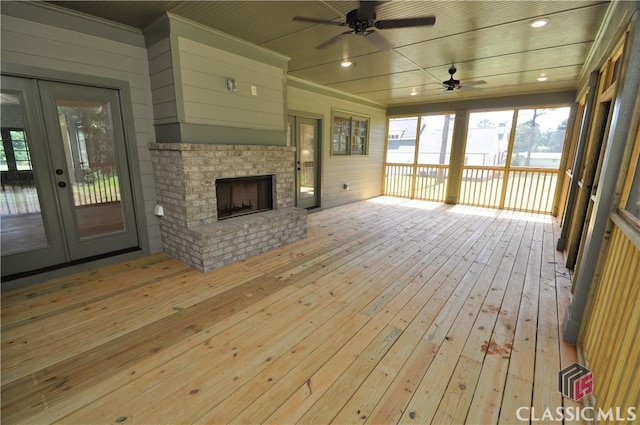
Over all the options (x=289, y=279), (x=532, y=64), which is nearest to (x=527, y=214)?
(x=532, y=64)

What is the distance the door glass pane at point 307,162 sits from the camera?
228 inches

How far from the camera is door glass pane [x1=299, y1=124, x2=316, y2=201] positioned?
5.79 meters

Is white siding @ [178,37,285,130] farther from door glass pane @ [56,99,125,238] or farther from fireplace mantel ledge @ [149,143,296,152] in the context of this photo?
door glass pane @ [56,99,125,238]

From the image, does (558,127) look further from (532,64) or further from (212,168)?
(212,168)

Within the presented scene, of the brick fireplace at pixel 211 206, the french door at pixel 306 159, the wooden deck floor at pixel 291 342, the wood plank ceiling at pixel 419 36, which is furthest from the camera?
the french door at pixel 306 159

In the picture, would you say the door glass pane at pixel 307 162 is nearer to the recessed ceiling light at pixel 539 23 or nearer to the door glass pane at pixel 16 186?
the recessed ceiling light at pixel 539 23

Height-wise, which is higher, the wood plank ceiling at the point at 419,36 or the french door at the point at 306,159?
the wood plank ceiling at the point at 419,36

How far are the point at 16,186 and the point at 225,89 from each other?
2300 millimetres

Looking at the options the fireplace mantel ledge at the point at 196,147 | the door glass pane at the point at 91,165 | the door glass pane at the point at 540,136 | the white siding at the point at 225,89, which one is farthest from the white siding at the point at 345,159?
the door glass pane at the point at 540,136

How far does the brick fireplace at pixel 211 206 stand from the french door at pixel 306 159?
63.3 inches

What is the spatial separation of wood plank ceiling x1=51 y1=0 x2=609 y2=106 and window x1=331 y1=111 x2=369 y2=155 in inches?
53.1

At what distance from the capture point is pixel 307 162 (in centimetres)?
601

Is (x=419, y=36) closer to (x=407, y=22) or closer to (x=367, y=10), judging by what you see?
(x=407, y=22)

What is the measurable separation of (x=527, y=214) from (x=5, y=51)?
8.39 meters
